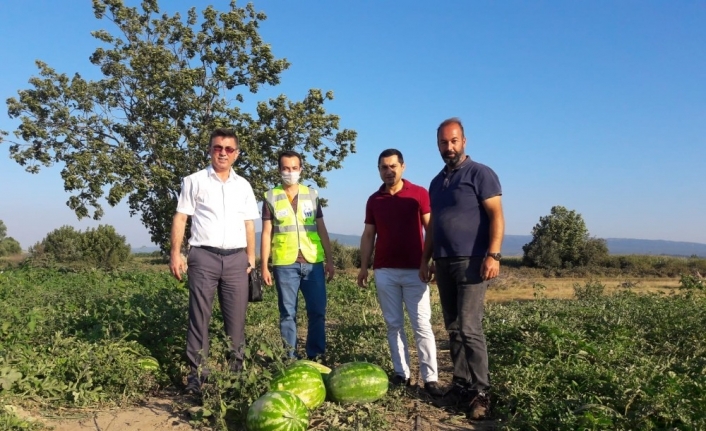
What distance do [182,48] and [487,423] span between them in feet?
65.8

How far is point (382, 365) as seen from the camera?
17.5ft

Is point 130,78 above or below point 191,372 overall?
above

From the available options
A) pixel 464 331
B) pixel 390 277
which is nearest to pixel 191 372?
pixel 390 277

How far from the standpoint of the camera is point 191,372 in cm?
461

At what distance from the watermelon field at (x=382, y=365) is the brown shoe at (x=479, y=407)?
0.26 ft

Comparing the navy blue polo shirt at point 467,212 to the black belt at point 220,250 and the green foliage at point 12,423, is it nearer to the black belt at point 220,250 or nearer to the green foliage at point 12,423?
the black belt at point 220,250

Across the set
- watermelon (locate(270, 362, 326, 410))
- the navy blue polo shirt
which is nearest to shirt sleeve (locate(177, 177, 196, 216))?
watermelon (locate(270, 362, 326, 410))

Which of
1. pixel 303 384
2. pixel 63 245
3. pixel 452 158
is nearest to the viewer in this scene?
pixel 303 384

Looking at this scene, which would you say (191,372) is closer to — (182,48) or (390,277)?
(390,277)

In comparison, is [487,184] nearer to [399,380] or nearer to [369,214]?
[369,214]

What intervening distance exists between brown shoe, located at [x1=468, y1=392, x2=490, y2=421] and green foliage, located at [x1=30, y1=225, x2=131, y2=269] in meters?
22.9

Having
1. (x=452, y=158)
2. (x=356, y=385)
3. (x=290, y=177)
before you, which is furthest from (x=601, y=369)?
(x=290, y=177)

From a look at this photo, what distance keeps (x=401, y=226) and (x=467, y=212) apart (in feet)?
2.40

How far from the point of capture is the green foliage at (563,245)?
31.2 meters
